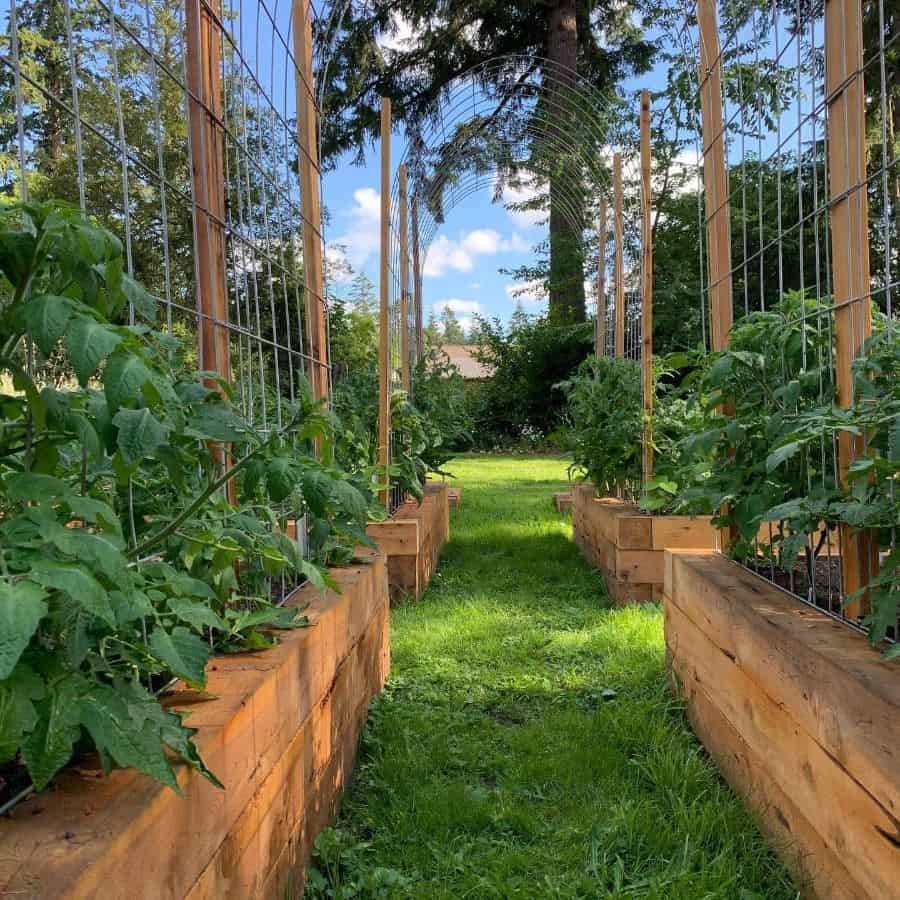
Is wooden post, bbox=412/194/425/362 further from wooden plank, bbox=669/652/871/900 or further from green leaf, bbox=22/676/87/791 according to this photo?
green leaf, bbox=22/676/87/791

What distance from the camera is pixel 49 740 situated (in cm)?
94

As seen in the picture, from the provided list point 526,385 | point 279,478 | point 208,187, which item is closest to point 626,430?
point 208,187

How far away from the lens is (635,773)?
2.31 metres

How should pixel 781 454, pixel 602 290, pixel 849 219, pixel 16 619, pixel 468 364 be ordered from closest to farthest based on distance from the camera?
pixel 16 619
pixel 781 454
pixel 849 219
pixel 602 290
pixel 468 364

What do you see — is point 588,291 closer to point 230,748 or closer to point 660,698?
point 660,698

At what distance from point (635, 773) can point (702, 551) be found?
1.02 m

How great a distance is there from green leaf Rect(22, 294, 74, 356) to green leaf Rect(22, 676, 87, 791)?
423 millimetres

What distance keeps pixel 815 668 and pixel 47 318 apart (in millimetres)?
1531

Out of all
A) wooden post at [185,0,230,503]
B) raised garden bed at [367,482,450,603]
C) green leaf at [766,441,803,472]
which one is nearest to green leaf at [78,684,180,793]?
wooden post at [185,0,230,503]

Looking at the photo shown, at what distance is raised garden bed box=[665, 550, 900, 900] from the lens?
137cm

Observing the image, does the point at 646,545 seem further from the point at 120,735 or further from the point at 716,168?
the point at 120,735

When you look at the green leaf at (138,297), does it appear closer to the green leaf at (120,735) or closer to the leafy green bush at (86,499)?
the leafy green bush at (86,499)

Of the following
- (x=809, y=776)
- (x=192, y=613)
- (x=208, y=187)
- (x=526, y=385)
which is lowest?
(x=809, y=776)

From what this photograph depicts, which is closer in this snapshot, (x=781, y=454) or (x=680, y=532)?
(x=781, y=454)
